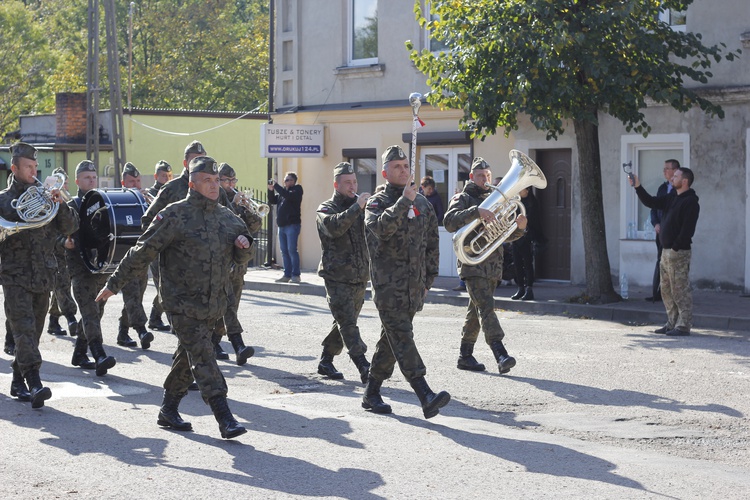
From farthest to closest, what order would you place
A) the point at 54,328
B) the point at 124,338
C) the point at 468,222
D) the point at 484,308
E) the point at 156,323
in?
the point at 156,323, the point at 54,328, the point at 124,338, the point at 484,308, the point at 468,222

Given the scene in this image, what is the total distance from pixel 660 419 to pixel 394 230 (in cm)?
243

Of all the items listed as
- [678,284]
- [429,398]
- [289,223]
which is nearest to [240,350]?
[429,398]

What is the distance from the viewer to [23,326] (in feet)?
30.2

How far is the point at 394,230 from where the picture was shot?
8523 mm

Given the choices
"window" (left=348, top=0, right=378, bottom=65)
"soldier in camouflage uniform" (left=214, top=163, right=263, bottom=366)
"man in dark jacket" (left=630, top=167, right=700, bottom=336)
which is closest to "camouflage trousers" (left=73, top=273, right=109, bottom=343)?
"soldier in camouflage uniform" (left=214, top=163, right=263, bottom=366)

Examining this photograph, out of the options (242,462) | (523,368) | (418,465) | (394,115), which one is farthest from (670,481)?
(394,115)

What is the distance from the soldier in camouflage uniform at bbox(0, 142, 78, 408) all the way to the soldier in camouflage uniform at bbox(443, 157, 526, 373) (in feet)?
11.2

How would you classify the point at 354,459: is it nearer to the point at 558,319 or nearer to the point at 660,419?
the point at 660,419

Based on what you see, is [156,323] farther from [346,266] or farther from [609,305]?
[609,305]

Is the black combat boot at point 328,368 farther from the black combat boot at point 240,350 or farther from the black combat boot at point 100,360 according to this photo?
the black combat boot at point 100,360

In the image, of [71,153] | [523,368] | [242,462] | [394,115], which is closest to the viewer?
[242,462]

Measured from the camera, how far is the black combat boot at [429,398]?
8391mm

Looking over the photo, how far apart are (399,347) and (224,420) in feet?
4.76

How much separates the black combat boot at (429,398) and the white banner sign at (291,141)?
14242 mm
